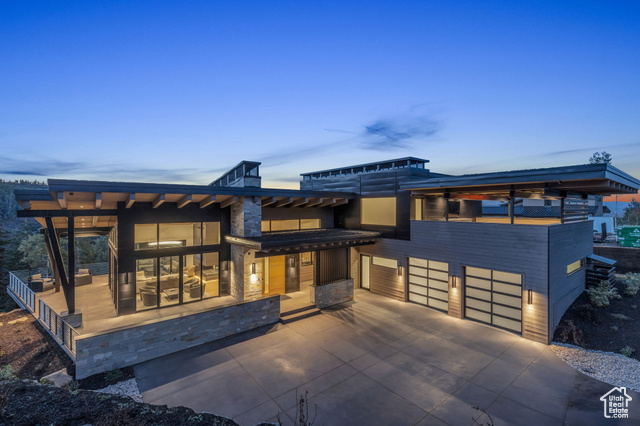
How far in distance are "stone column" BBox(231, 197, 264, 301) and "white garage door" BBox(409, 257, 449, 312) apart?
6.84 m

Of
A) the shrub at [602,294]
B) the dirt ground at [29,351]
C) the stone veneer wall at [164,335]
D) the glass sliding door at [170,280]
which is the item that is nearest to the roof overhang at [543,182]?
the shrub at [602,294]

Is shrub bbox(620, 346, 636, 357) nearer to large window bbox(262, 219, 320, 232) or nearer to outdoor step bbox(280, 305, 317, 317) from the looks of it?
outdoor step bbox(280, 305, 317, 317)

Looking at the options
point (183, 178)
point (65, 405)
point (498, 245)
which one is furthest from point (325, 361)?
point (183, 178)

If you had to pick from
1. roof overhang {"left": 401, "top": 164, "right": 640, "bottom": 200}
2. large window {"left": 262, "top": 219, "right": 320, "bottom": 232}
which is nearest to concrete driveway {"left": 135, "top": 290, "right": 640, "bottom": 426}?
large window {"left": 262, "top": 219, "right": 320, "bottom": 232}

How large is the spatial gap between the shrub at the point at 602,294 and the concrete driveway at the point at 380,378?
4.22 meters

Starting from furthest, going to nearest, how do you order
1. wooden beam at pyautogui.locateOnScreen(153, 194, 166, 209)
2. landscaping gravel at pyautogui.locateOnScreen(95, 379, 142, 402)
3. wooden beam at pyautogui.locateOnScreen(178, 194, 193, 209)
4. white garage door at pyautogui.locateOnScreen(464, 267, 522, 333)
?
1. white garage door at pyautogui.locateOnScreen(464, 267, 522, 333)
2. wooden beam at pyautogui.locateOnScreen(178, 194, 193, 209)
3. wooden beam at pyautogui.locateOnScreen(153, 194, 166, 209)
4. landscaping gravel at pyautogui.locateOnScreen(95, 379, 142, 402)

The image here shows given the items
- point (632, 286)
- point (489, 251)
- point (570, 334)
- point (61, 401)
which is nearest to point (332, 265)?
point (489, 251)

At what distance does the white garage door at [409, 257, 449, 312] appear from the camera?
37.8 feet

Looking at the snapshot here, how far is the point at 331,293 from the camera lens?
1203cm

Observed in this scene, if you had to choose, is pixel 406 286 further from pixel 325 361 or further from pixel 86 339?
pixel 86 339

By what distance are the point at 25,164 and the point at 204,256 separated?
53870 millimetres

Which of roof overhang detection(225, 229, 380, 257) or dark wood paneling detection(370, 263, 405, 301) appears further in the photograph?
dark wood paneling detection(370, 263, 405, 301)

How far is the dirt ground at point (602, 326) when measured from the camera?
325 inches

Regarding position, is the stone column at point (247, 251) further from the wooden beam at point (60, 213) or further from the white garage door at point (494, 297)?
the white garage door at point (494, 297)
